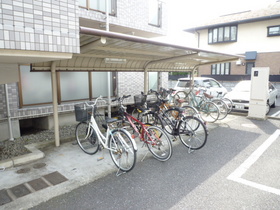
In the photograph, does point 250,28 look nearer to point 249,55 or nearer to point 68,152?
point 249,55

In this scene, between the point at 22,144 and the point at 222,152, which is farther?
the point at 22,144

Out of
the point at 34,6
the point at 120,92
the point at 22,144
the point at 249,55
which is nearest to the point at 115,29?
the point at 120,92

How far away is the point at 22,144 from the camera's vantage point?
5.32 m

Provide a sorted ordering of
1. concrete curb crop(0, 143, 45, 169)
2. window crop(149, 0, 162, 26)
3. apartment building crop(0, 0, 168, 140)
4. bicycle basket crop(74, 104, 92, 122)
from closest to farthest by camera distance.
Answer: apartment building crop(0, 0, 168, 140) → concrete curb crop(0, 143, 45, 169) → bicycle basket crop(74, 104, 92, 122) → window crop(149, 0, 162, 26)

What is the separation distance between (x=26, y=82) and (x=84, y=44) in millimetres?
3014

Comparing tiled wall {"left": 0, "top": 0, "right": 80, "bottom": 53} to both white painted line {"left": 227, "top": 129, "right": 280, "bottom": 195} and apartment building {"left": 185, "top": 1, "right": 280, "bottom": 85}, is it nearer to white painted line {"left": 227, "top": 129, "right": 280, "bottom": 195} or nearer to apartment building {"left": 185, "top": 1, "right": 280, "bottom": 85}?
white painted line {"left": 227, "top": 129, "right": 280, "bottom": 195}

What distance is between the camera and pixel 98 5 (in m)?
7.65

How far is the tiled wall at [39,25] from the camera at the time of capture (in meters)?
2.51

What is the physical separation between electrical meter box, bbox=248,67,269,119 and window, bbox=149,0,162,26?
4758 millimetres

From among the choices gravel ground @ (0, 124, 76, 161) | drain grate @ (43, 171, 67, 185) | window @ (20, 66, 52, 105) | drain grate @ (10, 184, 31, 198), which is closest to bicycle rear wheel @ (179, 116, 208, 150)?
drain grate @ (43, 171, 67, 185)

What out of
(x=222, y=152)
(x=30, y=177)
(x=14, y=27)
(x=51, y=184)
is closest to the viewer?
(x=14, y=27)

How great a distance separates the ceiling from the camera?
3.90 m

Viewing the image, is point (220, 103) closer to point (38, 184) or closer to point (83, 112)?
point (83, 112)

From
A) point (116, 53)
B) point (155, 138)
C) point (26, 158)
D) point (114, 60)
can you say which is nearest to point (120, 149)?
point (155, 138)
